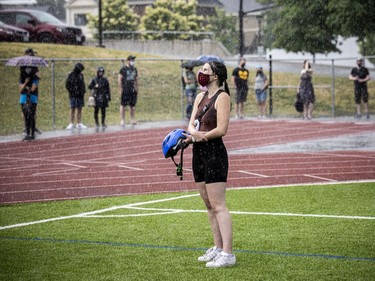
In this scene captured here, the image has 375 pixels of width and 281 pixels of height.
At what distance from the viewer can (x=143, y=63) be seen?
41875mm

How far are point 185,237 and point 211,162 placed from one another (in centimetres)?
A: 194

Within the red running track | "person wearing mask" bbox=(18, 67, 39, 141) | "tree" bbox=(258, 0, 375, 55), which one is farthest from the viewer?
"tree" bbox=(258, 0, 375, 55)

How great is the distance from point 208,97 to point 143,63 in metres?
33.3

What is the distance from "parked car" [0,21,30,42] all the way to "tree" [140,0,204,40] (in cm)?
1646

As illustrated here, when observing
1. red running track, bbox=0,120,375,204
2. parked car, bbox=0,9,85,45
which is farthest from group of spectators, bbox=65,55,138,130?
parked car, bbox=0,9,85,45

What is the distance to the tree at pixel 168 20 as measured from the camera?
5816cm

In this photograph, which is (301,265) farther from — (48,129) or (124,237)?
(48,129)

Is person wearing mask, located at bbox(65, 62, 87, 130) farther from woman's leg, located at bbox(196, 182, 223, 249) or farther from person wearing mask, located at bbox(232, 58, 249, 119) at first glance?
woman's leg, located at bbox(196, 182, 223, 249)

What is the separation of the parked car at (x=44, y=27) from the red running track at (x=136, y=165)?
16.9 metres

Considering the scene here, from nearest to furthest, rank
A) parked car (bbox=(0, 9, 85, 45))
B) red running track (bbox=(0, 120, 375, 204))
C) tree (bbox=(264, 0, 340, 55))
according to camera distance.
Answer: red running track (bbox=(0, 120, 375, 204)) < parked car (bbox=(0, 9, 85, 45)) < tree (bbox=(264, 0, 340, 55))

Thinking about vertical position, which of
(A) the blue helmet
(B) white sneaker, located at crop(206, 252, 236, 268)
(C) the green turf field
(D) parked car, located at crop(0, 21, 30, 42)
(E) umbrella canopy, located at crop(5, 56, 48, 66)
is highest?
(D) parked car, located at crop(0, 21, 30, 42)

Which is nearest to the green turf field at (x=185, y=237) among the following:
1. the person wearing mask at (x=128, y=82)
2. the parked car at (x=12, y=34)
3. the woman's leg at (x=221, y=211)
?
the woman's leg at (x=221, y=211)

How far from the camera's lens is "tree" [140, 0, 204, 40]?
5816 centimetres

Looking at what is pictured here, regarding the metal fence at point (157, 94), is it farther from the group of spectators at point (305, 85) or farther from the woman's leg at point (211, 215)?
the woman's leg at point (211, 215)
